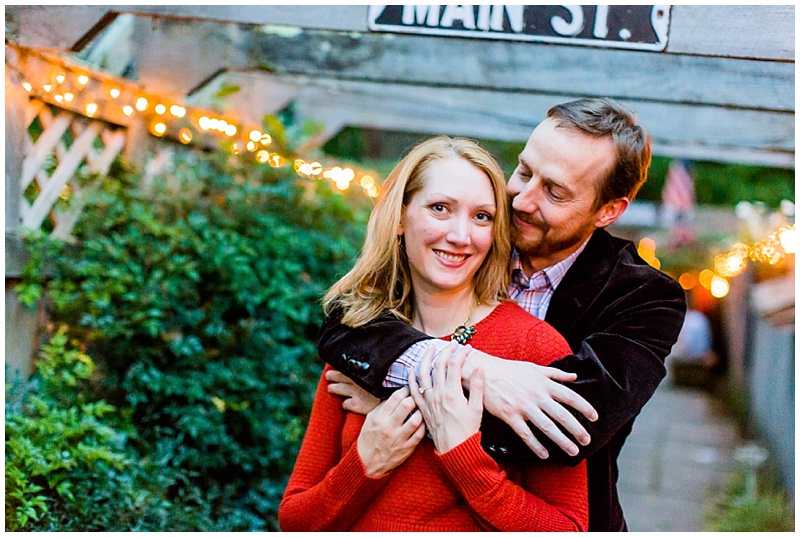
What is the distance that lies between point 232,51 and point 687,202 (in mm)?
8670

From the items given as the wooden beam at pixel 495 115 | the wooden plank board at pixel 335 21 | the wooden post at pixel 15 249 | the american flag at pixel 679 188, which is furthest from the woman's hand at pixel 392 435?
the american flag at pixel 679 188

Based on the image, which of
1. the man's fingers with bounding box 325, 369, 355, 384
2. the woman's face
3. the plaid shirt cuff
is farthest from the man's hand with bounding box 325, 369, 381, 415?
the woman's face

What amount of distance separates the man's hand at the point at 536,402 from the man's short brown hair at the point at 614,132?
53 centimetres

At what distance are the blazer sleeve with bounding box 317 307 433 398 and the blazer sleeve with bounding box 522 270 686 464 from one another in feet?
1.18

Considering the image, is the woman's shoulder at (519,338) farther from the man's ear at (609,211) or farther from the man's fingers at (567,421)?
the man's ear at (609,211)

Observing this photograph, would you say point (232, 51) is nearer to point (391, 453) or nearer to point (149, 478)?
point (149, 478)

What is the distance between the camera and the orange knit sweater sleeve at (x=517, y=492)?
69.9 inches

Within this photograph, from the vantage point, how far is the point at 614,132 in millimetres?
2066

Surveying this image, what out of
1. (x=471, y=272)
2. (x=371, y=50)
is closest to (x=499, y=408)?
(x=471, y=272)

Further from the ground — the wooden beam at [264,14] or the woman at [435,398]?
the wooden beam at [264,14]

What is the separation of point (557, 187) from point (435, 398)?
0.63 metres

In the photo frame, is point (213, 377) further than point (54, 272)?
Yes

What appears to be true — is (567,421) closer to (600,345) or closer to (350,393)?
(600,345)

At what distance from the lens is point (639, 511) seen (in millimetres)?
5629
